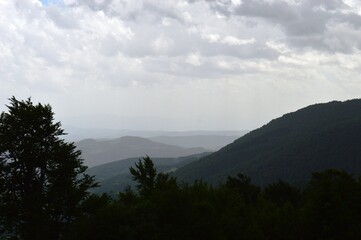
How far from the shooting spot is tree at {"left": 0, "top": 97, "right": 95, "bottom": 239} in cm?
2594

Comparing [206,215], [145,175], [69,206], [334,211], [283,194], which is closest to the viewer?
[206,215]

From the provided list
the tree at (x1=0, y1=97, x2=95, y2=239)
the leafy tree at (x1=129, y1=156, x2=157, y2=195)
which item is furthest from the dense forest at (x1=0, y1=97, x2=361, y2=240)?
the leafy tree at (x1=129, y1=156, x2=157, y2=195)

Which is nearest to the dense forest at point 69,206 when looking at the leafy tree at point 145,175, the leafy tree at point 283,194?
→ the leafy tree at point 145,175

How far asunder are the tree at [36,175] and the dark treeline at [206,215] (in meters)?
1.94

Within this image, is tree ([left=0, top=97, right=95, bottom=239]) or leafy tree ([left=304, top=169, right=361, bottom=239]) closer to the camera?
tree ([left=0, top=97, right=95, bottom=239])

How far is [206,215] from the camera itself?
26125 mm

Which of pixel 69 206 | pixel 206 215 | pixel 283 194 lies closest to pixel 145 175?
pixel 69 206

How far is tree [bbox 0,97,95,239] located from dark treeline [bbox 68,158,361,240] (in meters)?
1.94

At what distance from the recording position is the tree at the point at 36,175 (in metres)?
25.9

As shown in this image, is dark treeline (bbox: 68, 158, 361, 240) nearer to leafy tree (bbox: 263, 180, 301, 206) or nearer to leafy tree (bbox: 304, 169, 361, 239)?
leafy tree (bbox: 304, 169, 361, 239)

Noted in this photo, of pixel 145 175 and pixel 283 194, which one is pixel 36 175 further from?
pixel 283 194

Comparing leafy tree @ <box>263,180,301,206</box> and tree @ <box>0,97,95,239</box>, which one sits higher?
tree @ <box>0,97,95,239</box>

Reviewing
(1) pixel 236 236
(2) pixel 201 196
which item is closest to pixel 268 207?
(2) pixel 201 196

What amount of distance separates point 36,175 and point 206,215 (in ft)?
41.0
